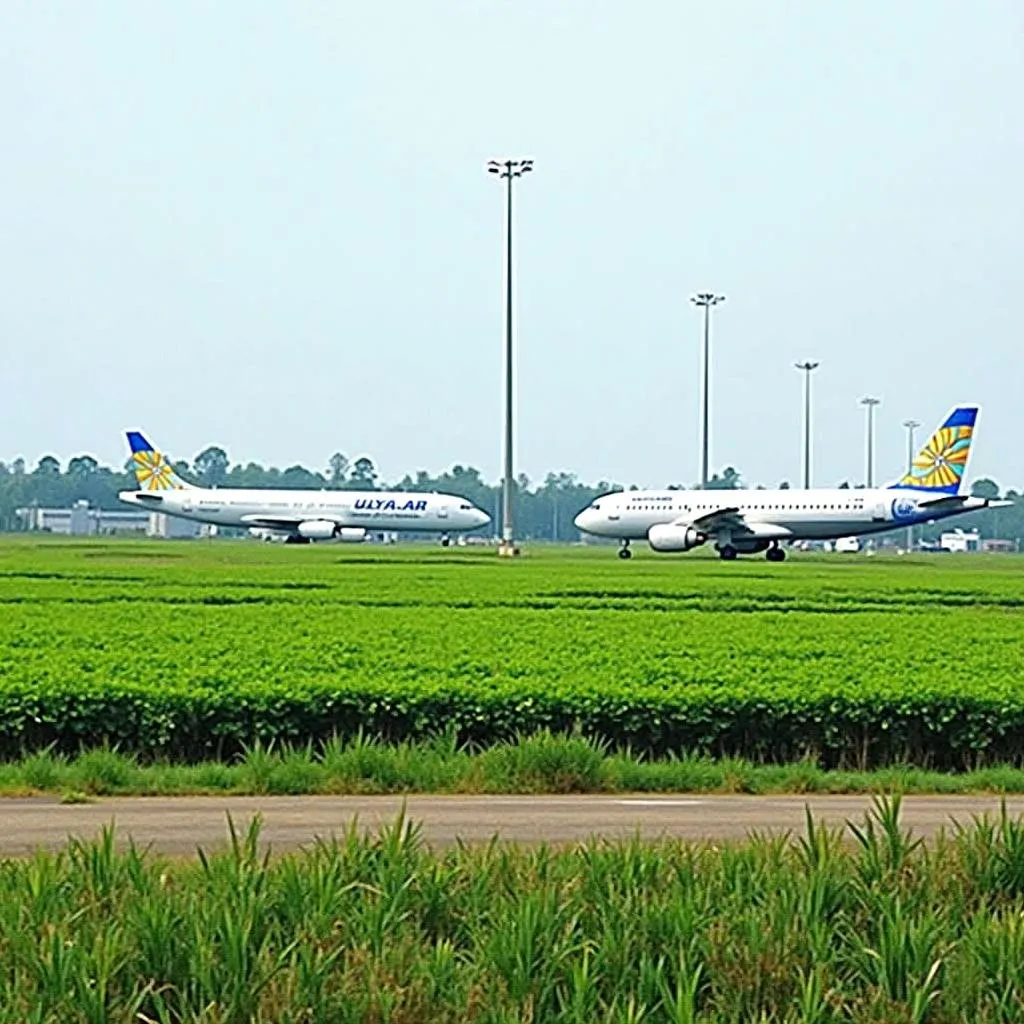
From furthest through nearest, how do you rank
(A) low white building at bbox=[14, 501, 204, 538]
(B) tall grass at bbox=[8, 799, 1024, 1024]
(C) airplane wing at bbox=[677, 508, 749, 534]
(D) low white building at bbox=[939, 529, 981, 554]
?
(A) low white building at bbox=[14, 501, 204, 538]
(D) low white building at bbox=[939, 529, 981, 554]
(C) airplane wing at bbox=[677, 508, 749, 534]
(B) tall grass at bbox=[8, 799, 1024, 1024]

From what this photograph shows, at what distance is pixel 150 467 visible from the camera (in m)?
103

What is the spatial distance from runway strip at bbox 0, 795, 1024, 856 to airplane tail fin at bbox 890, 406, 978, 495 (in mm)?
58303

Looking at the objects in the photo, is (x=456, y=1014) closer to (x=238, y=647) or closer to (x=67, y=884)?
(x=67, y=884)

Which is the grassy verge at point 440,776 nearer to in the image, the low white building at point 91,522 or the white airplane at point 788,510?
the white airplane at point 788,510

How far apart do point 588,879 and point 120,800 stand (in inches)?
340

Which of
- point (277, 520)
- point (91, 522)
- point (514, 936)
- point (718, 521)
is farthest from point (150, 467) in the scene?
point (514, 936)

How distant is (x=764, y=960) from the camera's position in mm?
8258

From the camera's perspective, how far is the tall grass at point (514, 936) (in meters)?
7.74

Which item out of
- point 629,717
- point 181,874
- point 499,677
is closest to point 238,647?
point 499,677

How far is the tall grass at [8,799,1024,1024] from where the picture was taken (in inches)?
305

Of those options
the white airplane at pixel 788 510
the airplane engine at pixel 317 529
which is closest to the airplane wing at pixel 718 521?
the white airplane at pixel 788 510

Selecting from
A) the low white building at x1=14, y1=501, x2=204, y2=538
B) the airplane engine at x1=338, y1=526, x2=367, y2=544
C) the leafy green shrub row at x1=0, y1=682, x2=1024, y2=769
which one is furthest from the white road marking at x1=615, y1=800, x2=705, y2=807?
the low white building at x1=14, y1=501, x2=204, y2=538

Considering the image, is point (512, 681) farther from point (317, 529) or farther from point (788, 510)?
point (317, 529)

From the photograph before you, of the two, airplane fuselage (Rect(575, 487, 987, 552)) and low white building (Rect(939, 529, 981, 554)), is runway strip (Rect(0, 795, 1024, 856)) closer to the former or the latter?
airplane fuselage (Rect(575, 487, 987, 552))
